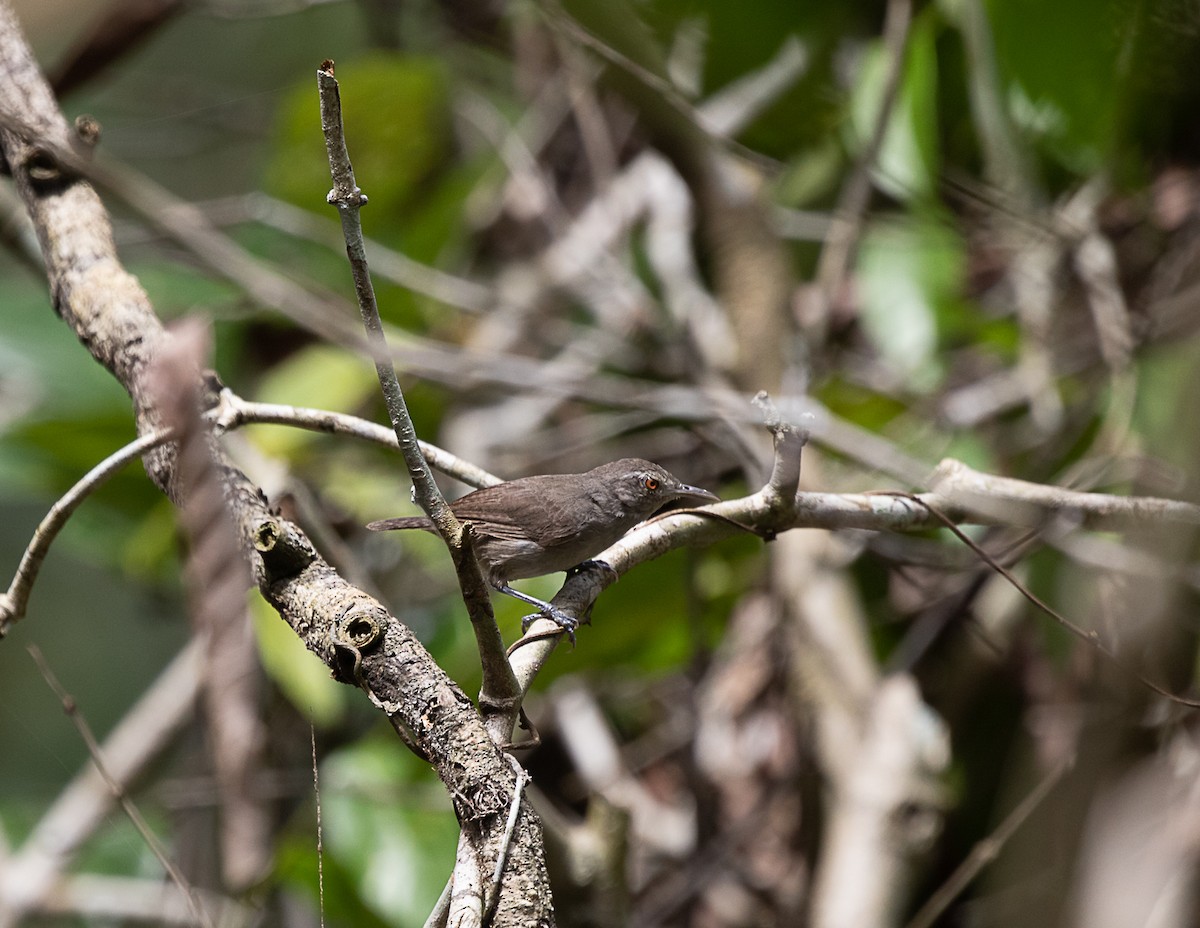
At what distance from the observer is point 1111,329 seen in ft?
18.0

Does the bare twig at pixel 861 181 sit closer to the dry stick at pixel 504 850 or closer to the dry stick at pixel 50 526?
the dry stick at pixel 50 526

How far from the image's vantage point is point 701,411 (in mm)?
4398

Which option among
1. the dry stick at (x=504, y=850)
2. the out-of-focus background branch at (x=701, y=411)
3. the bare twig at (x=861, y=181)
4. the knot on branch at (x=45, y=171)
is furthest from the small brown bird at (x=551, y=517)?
the dry stick at (x=504, y=850)

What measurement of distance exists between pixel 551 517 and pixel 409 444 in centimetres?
206

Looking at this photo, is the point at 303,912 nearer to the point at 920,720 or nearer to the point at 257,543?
the point at 920,720

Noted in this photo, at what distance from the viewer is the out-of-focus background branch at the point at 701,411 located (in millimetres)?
3633

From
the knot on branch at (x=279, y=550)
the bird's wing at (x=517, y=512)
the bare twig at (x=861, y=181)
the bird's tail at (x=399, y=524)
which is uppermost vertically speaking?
the bare twig at (x=861, y=181)

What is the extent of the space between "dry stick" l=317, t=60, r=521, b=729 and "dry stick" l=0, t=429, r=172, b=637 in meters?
0.84

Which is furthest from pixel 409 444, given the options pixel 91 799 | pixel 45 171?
pixel 91 799

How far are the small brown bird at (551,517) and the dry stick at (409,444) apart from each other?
1.69 metres

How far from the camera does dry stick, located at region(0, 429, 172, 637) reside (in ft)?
7.85

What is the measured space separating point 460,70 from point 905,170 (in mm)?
3888

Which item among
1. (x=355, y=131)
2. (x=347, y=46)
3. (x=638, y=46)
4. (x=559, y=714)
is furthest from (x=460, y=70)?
(x=638, y=46)

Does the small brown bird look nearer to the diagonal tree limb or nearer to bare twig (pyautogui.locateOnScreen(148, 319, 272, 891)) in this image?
bare twig (pyautogui.locateOnScreen(148, 319, 272, 891))
